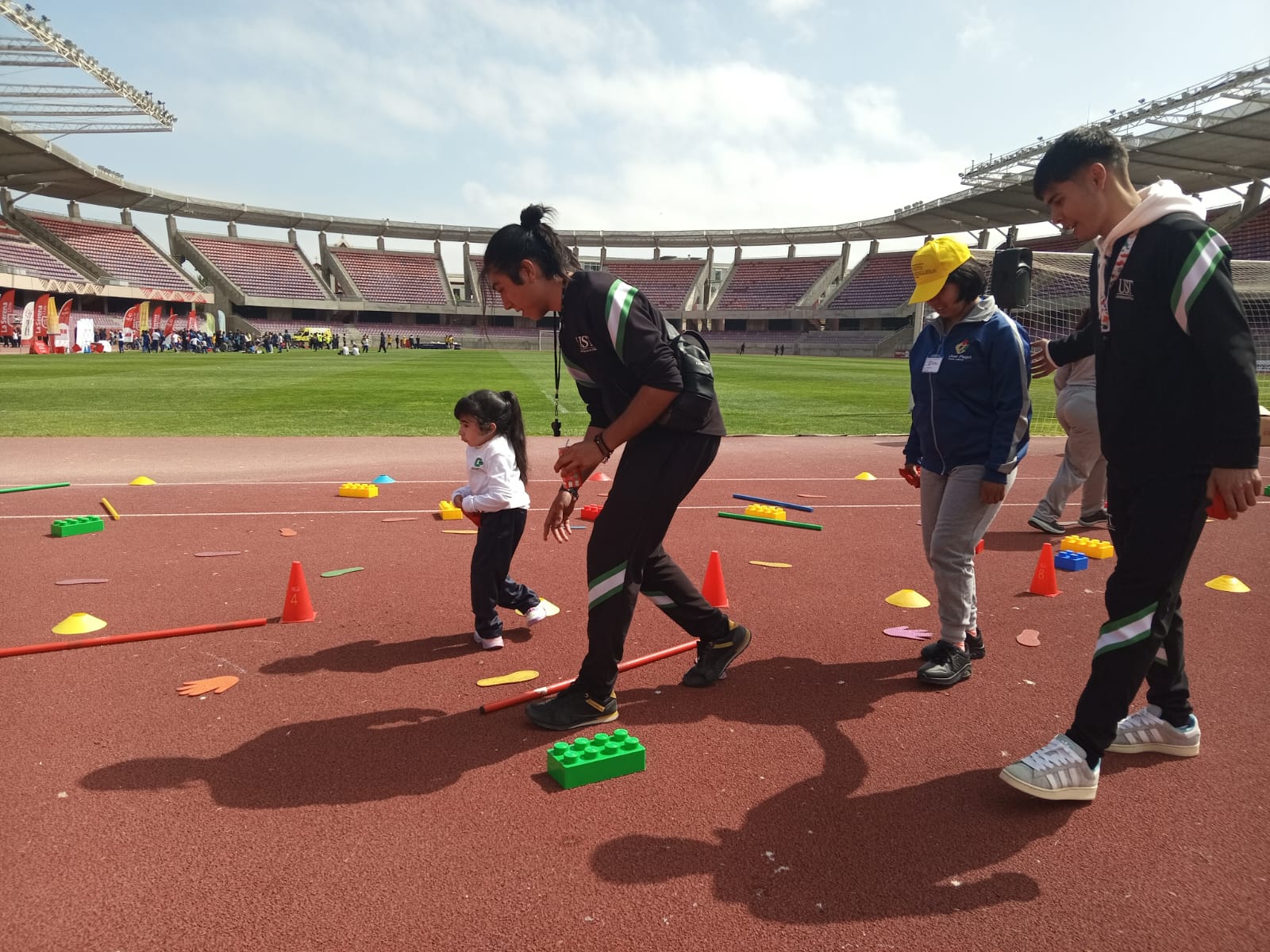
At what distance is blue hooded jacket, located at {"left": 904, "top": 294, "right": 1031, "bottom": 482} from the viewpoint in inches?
147

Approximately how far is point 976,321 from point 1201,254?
52.5 inches

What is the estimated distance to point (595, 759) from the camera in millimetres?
2994

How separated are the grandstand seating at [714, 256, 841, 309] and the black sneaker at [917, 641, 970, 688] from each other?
78993mm

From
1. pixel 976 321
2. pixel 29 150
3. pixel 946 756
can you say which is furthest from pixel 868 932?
pixel 29 150

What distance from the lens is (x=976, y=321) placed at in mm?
3889

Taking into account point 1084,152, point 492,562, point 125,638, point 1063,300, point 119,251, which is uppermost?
point 119,251

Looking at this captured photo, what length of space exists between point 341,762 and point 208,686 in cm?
106

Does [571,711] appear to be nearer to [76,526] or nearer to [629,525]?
[629,525]

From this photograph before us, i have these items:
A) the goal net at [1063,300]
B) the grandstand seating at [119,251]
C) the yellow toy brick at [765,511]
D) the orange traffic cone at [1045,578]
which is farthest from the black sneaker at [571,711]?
the grandstand seating at [119,251]

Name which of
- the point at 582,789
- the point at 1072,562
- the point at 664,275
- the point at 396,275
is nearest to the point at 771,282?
the point at 664,275

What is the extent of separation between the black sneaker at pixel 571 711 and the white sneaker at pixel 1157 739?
78.2 inches

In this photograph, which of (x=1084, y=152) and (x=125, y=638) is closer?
(x=1084, y=152)

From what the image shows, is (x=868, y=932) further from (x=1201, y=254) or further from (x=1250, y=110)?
(x=1250, y=110)

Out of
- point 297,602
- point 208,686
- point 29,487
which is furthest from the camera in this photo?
point 29,487
